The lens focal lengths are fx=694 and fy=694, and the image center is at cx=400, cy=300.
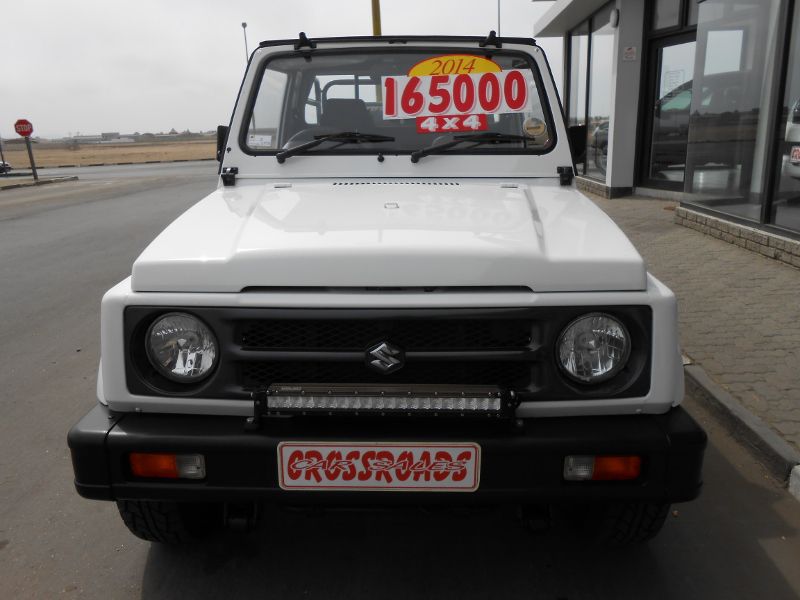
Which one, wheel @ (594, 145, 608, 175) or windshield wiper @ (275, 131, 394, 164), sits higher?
windshield wiper @ (275, 131, 394, 164)

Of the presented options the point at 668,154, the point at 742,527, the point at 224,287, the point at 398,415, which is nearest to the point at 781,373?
the point at 742,527

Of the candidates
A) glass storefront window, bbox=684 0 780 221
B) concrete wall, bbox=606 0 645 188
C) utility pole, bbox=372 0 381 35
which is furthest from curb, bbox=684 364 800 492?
concrete wall, bbox=606 0 645 188

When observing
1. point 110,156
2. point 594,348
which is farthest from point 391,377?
point 110,156

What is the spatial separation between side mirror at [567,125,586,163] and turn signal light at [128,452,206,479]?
85.9 inches

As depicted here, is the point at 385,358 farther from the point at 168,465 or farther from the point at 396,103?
the point at 396,103

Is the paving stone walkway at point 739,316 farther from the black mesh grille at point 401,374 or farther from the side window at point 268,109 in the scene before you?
the side window at point 268,109

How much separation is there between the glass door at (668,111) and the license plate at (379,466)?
1003 cm

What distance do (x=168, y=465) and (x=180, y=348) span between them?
0.34m

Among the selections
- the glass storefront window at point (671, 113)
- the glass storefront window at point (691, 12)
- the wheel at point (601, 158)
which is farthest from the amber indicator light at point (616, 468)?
the wheel at point (601, 158)

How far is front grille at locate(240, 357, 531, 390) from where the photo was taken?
205 centimetres

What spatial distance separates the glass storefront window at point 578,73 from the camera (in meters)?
15.3

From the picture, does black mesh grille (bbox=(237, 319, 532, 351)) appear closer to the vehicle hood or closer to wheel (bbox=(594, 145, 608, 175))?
the vehicle hood

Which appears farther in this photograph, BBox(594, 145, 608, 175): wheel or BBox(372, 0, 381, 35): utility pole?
BBox(594, 145, 608, 175): wheel

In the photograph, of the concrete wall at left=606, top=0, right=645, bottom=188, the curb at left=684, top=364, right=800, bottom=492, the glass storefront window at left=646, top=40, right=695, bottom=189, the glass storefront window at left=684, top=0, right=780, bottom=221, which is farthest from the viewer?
the concrete wall at left=606, top=0, right=645, bottom=188
